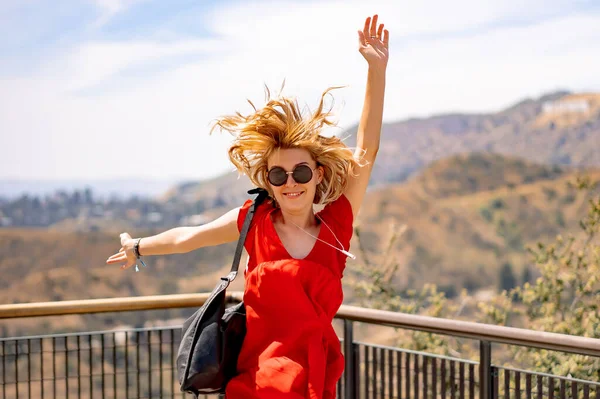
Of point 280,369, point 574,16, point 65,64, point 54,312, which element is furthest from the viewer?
point 65,64

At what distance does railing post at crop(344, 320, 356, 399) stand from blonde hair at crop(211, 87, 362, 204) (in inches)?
45.4

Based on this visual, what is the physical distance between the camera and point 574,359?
4469 mm

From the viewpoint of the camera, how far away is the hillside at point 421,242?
40.5 meters

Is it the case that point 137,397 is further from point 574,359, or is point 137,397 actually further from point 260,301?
point 574,359

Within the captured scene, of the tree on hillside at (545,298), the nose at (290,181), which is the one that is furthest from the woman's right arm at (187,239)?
the tree on hillside at (545,298)

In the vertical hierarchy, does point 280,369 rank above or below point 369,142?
below

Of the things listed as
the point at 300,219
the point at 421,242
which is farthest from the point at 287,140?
the point at 421,242

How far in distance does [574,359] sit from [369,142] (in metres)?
2.72

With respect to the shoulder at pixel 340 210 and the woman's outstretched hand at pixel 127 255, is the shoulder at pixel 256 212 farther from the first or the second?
the woman's outstretched hand at pixel 127 255

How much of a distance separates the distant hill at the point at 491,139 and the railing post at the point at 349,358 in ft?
176

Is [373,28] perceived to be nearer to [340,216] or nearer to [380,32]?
[380,32]

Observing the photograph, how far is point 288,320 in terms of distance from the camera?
7.17 ft

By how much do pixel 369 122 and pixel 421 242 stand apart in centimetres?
4861

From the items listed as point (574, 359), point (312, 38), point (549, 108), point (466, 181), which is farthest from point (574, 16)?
point (574, 359)
